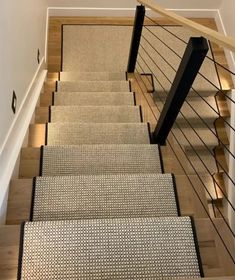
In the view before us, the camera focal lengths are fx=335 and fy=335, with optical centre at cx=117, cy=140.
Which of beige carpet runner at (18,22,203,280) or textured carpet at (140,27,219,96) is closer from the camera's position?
beige carpet runner at (18,22,203,280)

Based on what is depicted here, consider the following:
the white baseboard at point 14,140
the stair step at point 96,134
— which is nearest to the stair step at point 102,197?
the white baseboard at point 14,140

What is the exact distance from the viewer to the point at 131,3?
14.7 feet

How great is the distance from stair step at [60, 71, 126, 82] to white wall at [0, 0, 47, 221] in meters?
0.78

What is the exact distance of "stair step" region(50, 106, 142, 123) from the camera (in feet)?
8.88

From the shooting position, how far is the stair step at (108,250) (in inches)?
53.4

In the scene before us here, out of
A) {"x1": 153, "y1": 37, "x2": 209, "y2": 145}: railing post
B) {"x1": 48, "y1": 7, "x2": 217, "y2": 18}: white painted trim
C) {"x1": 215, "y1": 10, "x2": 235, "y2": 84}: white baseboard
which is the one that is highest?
{"x1": 48, "y1": 7, "x2": 217, "y2": 18}: white painted trim

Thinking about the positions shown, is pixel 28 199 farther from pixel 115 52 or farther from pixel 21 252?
pixel 115 52

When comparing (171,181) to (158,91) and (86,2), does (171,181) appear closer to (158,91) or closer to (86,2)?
(158,91)

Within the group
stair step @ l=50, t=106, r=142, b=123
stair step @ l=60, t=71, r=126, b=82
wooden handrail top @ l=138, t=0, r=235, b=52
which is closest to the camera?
wooden handrail top @ l=138, t=0, r=235, b=52

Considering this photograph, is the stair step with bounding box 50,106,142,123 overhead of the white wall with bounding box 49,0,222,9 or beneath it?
beneath

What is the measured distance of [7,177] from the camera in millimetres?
1753

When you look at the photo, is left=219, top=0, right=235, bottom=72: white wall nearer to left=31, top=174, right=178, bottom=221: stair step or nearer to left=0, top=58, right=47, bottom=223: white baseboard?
left=0, top=58, right=47, bottom=223: white baseboard

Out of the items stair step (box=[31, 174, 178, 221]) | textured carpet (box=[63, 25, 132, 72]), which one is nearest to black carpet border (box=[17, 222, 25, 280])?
stair step (box=[31, 174, 178, 221])

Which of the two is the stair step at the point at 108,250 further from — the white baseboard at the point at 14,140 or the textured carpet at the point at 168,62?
the textured carpet at the point at 168,62
